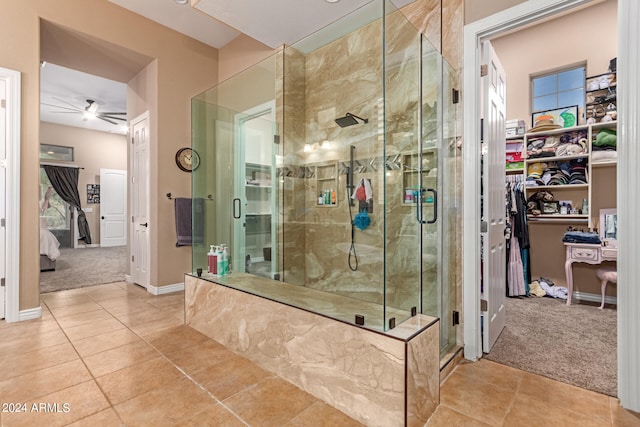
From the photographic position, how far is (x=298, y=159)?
3.35 meters

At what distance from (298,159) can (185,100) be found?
2062 mm

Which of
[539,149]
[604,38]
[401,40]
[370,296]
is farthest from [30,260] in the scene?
[604,38]

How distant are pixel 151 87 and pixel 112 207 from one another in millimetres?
6119

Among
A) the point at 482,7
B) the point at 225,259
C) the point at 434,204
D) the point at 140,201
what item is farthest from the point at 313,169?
the point at 140,201

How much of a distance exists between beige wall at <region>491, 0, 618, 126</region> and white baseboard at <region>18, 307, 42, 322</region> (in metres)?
6.14

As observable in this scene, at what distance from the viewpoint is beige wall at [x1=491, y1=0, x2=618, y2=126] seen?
3760 millimetres

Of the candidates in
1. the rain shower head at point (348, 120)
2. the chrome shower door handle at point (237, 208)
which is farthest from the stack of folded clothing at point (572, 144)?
the chrome shower door handle at point (237, 208)

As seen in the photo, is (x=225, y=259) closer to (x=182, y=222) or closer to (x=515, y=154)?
(x=182, y=222)

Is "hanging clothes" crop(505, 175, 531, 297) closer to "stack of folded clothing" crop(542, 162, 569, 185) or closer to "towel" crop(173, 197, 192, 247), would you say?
"stack of folded clothing" crop(542, 162, 569, 185)

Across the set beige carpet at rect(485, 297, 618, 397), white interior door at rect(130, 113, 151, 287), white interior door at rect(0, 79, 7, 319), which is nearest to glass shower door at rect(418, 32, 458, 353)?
beige carpet at rect(485, 297, 618, 397)

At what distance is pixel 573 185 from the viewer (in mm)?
3791

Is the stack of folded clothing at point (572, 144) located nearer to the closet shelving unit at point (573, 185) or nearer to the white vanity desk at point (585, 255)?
the closet shelving unit at point (573, 185)

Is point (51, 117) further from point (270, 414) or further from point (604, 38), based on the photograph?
point (604, 38)

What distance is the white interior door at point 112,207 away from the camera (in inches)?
338
